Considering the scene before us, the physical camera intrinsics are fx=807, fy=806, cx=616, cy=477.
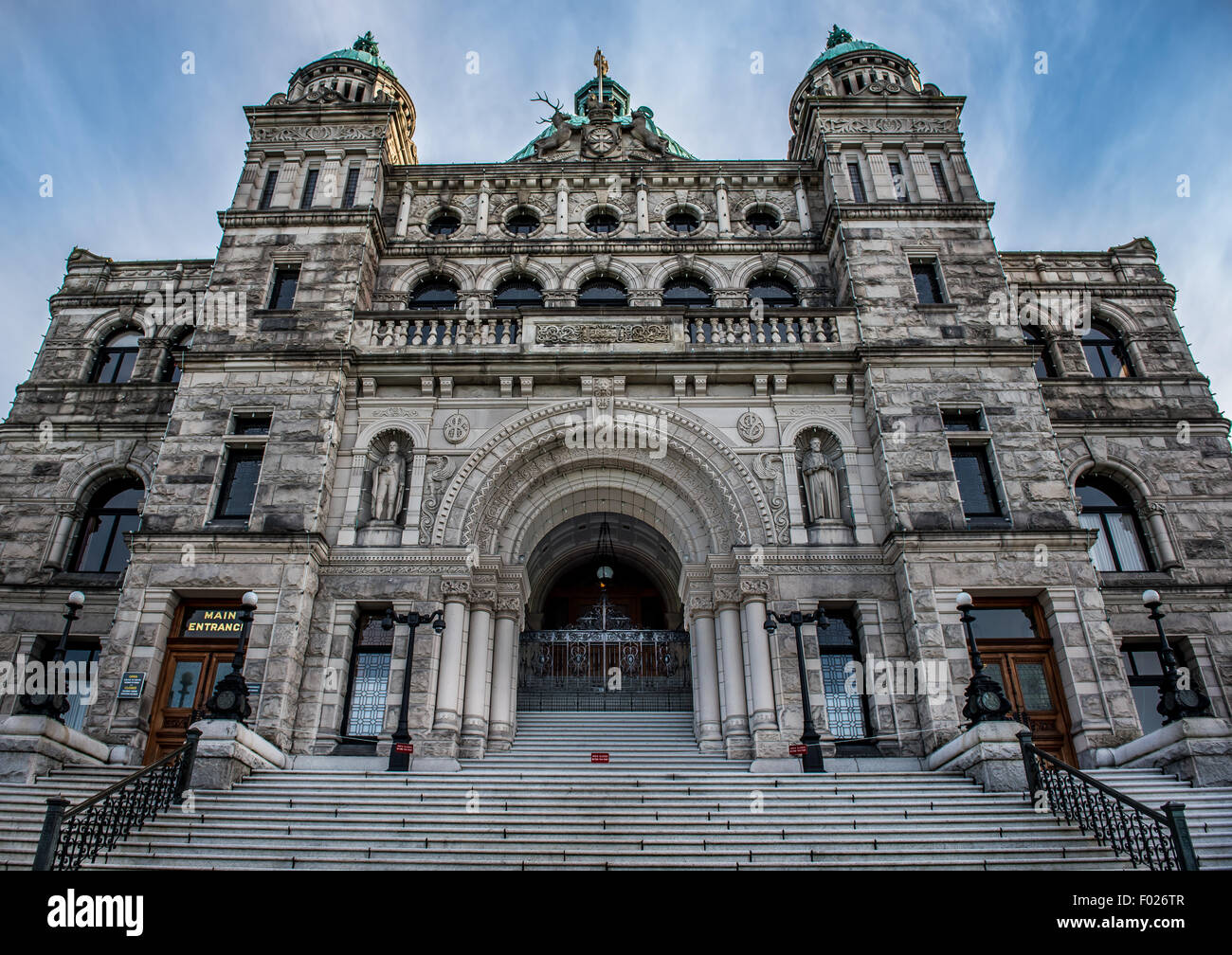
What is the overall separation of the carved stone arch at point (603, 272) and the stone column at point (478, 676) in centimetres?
863

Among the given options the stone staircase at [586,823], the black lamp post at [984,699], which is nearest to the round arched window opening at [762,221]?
the black lamp post at [984,699]

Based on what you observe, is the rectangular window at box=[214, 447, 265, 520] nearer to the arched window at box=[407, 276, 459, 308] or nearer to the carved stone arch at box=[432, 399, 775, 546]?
the carved stone arch at box=[432, 399, 775, 546]

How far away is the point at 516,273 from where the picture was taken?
20828 mm

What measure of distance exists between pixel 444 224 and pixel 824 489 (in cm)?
1286

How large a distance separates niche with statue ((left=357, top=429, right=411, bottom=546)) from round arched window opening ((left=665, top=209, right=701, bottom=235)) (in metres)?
9.63

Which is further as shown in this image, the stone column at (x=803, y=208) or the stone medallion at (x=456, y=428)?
the stone column at (x=803, y=208)

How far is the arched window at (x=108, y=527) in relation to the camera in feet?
64.6

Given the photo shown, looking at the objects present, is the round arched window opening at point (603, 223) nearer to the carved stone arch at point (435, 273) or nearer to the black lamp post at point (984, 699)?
the carved stone arch at point (435, 273)

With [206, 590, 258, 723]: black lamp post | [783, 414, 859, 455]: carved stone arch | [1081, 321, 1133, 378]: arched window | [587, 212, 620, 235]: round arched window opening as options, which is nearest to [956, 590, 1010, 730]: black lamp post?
→ [783, 414, 859, 455]: carved stone arch

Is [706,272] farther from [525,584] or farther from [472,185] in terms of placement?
[525,584]

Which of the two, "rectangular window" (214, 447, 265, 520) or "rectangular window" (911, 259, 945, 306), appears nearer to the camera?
"rectangular window" (214, 447, 265, 520)

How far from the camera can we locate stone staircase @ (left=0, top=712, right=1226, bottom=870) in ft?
31.0

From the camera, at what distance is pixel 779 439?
17.4 m
